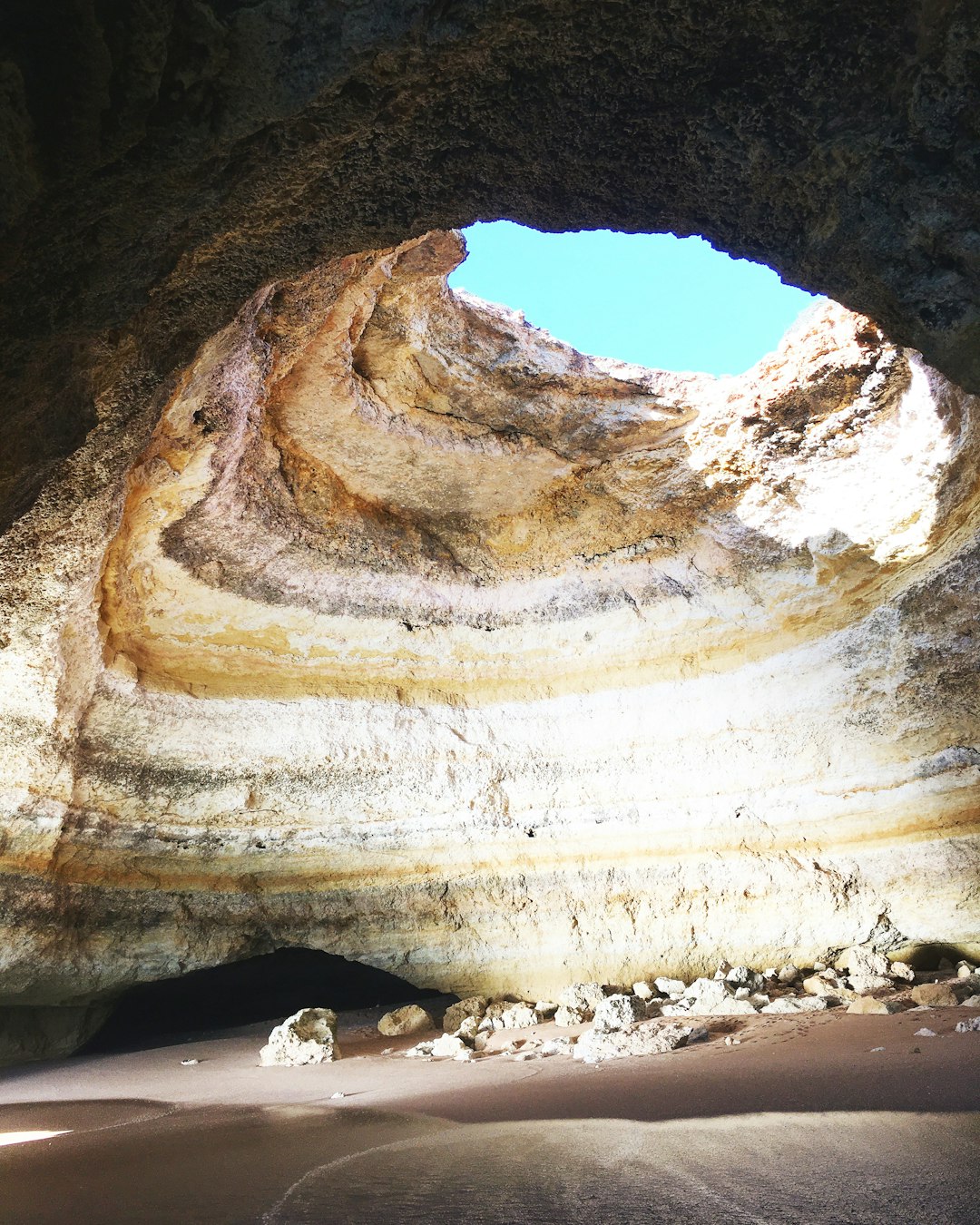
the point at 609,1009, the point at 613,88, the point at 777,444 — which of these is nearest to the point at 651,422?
the point at 777,444

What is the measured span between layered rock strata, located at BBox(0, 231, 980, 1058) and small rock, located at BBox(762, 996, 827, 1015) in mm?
910

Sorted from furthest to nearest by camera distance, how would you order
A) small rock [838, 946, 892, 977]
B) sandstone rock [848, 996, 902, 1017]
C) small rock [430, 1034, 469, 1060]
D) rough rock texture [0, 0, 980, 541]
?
small rock [838, 946, 892, 977] → small rock [430, 1034, 469, 1060] → sandstone rock [848, 996, 902, 1017] → rough rock texture [0, 0, 980, 541]

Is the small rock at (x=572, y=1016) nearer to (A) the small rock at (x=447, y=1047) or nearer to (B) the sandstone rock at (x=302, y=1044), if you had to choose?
(A) the small rock at (x=447, y=1047)

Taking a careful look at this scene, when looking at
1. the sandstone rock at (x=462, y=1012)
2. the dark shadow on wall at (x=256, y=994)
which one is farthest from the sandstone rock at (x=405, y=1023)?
the dark shadow on wall at (x=256, y=994)

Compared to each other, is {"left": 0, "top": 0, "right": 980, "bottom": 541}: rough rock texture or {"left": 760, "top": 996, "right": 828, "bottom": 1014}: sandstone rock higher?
{"left": 0, "top": 0, "right": 980, "bottom": 541}: rough rock texture

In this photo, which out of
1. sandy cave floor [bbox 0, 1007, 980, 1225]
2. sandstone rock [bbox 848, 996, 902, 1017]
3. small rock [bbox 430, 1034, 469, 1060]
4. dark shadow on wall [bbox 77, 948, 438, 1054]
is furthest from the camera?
dark shadow on wall [bbox 77, 948, 438, 1054]

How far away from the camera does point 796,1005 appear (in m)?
4.63

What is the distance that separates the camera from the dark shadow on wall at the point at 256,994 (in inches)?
283

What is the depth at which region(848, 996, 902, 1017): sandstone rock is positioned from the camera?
414 cm

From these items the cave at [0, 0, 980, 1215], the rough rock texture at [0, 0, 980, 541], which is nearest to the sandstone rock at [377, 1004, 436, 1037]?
the cave at [0, 0, 980, 1215]

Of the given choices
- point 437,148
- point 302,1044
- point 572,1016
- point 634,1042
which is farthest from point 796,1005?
point 437,148

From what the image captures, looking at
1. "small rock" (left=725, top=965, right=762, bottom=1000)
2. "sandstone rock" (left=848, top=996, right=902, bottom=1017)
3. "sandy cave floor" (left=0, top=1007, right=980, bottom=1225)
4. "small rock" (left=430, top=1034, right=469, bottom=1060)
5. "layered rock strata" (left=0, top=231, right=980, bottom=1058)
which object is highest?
"layered rock strata" (left=0, top=231, right=980, bottom=1058)

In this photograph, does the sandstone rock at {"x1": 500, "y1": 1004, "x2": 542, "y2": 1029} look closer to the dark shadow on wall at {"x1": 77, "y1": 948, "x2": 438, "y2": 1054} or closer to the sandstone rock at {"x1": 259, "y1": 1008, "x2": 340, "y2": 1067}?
the sandstone rock at {"x1": 259, "y1": 1008, "x2": 340, "y2": 1067}

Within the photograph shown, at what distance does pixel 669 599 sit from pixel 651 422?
1287 mm
